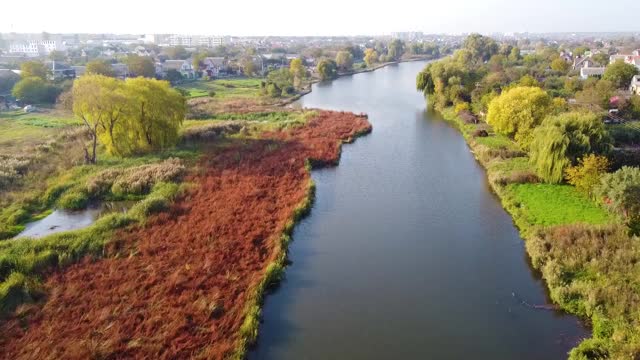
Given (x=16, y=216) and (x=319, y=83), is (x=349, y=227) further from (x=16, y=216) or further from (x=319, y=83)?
(x=319, y=83)

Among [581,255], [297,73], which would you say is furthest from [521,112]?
[297,73]

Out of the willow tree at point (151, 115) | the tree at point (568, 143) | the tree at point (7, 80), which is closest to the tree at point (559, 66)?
the tree at point (568, 143)

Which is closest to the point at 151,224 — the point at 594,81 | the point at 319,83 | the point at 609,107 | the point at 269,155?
the point at 269,155

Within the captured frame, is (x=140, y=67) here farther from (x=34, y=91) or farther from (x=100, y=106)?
(x=100, y=106)

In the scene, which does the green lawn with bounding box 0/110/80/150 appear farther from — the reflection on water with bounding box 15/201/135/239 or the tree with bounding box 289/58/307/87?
the tree with bounding box 289/58/307/87

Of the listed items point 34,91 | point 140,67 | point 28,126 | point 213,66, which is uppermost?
point 213,66

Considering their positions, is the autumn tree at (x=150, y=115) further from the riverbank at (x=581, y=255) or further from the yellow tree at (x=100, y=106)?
the riverbank at (x=581, y=255)
